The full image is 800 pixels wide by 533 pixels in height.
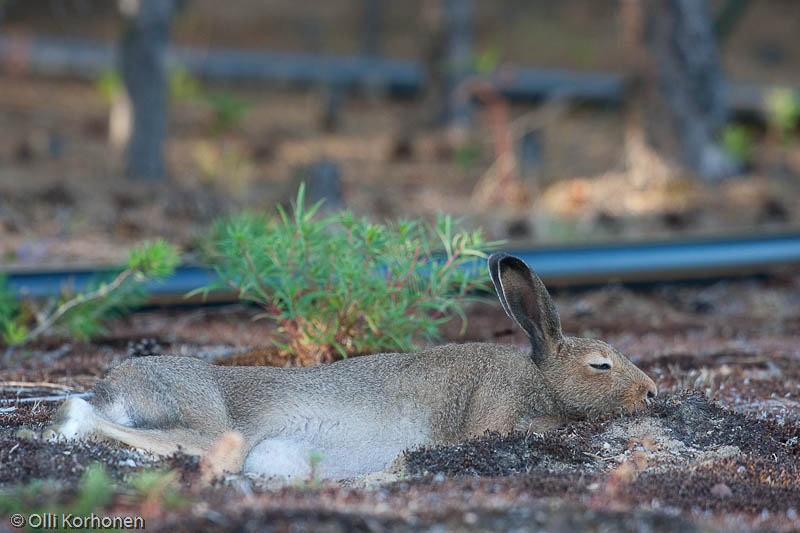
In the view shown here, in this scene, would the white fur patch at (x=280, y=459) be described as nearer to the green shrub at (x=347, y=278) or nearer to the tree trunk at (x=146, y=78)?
the green shrub at (x=347, y=278)

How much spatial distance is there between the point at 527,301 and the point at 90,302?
9.65 feet

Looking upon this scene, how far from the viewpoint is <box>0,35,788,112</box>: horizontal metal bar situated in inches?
770

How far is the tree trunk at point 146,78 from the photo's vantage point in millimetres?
11664

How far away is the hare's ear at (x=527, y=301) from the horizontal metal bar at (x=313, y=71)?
46.1 feet

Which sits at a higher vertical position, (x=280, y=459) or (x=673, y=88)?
(x=673, y=88)

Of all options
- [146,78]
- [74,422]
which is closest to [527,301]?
[74,422]

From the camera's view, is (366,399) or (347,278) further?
(347,278)

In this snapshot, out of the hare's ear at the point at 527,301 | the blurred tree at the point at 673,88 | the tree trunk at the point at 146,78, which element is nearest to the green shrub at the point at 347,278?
the hare's ear at the point at 527,301

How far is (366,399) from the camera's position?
15.3 ft

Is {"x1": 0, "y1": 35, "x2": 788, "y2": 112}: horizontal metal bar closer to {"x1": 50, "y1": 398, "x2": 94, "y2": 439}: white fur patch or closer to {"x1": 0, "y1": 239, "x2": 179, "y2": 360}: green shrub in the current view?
{"x1": 0, "y1": 239, "x2": 179, "y2": 360}: green shrub

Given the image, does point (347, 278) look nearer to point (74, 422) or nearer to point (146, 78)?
point (74, 422)

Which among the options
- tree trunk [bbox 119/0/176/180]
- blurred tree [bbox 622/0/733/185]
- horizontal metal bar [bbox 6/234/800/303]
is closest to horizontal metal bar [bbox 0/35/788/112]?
blurred tree [bbox 622/0/733/185]

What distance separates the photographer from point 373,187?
1369 cm

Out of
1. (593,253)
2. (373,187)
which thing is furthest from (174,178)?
(593,253)
